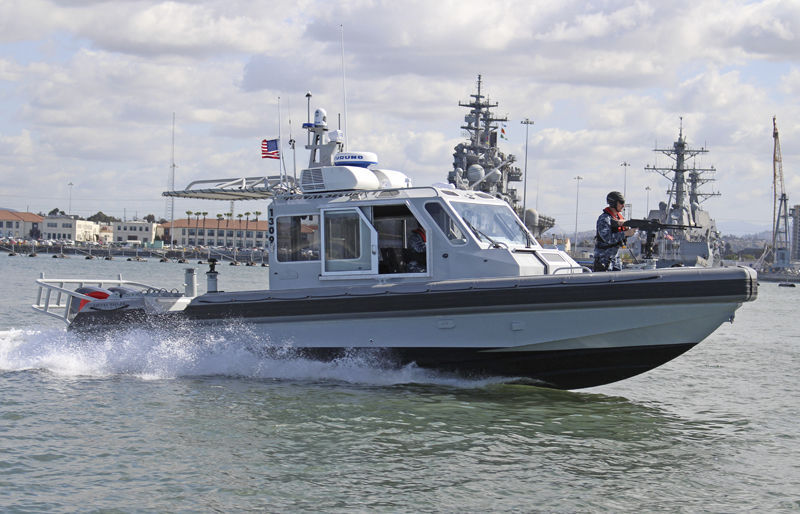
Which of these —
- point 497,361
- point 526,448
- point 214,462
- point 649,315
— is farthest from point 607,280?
point 214,462

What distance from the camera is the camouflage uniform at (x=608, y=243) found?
1035 cm

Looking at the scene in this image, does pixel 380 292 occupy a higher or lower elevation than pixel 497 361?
higher

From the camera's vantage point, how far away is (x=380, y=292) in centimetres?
1001

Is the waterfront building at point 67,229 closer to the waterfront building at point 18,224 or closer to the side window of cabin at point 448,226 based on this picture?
the waterfront building at point 18,224

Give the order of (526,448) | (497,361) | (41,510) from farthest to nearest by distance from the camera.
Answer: (497,361) → (526,448) → (41,510)

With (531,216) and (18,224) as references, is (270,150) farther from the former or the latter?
(18,224)

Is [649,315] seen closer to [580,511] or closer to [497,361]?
[497,361]

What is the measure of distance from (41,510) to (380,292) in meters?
4.81

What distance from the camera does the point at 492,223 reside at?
34.9ft

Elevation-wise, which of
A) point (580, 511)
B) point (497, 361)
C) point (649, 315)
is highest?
point (649, 315)

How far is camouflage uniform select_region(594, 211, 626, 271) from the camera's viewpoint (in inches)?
408

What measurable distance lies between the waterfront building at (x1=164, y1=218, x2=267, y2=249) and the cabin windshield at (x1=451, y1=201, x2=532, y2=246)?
13925cm

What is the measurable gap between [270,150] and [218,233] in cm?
14899

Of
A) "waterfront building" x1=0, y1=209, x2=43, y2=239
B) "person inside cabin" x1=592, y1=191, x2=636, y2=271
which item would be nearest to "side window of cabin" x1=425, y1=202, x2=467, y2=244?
"person inside cabin" x1=592, y1=191, x2=636, y2=271
